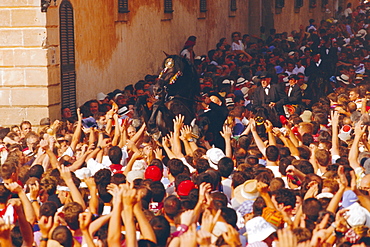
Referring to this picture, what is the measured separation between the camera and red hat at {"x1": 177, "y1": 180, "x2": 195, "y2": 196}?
887cm

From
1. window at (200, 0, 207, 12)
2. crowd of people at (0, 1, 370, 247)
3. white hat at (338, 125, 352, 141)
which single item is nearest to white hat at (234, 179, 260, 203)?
crowd of people at (0, 1, 370, 247)

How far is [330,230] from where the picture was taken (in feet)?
22.1

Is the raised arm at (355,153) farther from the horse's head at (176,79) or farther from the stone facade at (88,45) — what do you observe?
the stone facade at (88,45)

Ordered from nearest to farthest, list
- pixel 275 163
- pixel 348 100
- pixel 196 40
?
pixel 275 163, pixel 348 100, pixel 196 40

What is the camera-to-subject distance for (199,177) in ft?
30.0

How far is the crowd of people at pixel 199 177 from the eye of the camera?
7.29 metres

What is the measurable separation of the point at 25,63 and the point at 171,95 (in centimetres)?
370

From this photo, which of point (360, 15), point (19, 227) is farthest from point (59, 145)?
point (360, 15)

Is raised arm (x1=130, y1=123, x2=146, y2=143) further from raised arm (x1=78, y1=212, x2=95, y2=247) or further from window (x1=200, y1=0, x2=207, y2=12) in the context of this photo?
window (x1=200, y1=0, x2=207, y2=12)

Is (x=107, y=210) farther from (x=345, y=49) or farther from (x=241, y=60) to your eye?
(x=345, y=49)

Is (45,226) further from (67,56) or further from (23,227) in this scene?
(67,56)

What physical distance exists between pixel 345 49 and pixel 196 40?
4209 millimetres

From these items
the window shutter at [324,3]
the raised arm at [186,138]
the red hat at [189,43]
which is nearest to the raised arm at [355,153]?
the raised arm at [186,138]

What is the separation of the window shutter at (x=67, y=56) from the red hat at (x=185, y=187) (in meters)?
7.94
